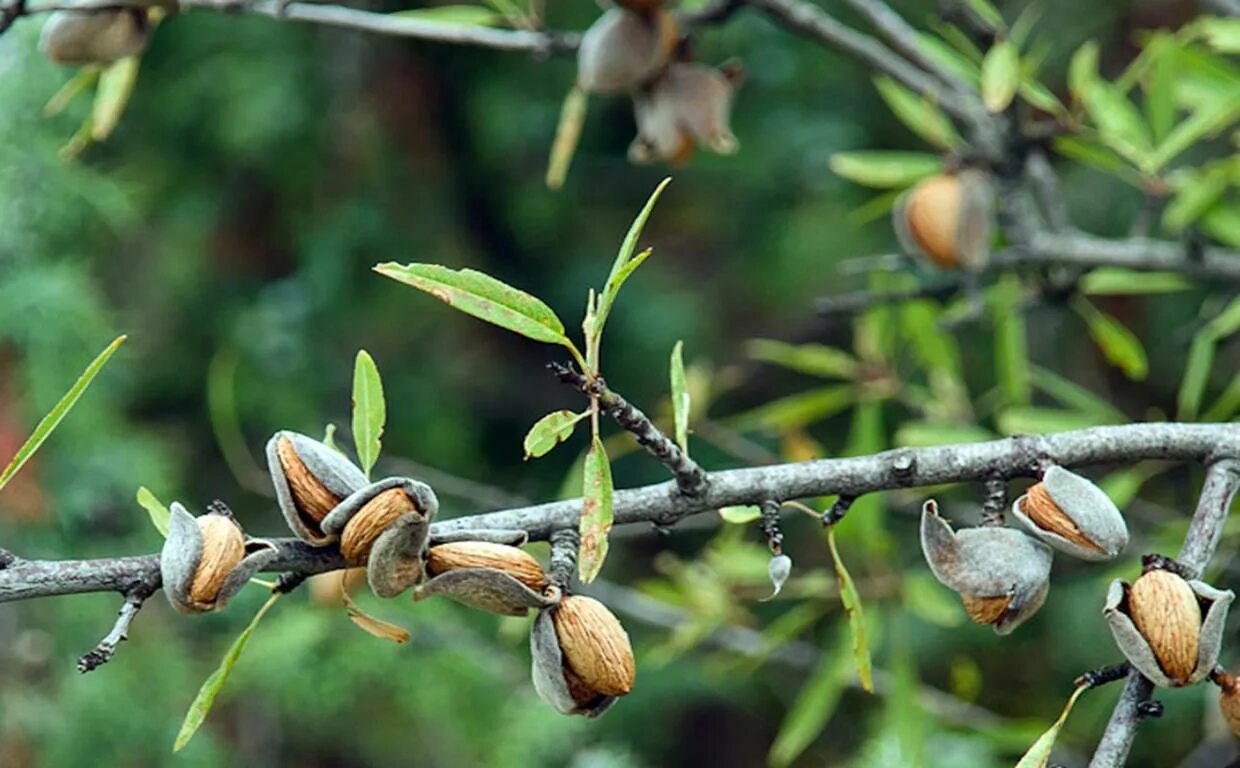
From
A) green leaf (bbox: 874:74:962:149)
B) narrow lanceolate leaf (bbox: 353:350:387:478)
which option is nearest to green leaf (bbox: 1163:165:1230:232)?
green leaf (bbox: 874:74:962:149)

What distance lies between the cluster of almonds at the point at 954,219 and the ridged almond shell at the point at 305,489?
1.39 feet

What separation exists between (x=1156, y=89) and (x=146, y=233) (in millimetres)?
1166

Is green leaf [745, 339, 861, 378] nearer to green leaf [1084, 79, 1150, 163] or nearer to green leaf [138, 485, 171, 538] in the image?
green leaf [1084, 79, 1150, 163]

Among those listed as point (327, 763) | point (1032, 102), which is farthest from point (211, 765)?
point (1032, 102)

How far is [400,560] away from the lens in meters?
0.36

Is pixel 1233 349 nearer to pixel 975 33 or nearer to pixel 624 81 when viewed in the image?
pixel 975 33

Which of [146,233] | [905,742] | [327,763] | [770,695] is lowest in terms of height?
[770,695]

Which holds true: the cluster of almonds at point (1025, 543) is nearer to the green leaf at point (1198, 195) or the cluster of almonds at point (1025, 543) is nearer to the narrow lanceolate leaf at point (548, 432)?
the narrow lanceolate leaf at point (548, 432)

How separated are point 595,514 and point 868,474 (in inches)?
3.4

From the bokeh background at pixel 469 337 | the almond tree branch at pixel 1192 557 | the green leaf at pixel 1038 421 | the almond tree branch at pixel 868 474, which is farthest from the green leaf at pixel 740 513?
the bokeh background at pixel 469 337

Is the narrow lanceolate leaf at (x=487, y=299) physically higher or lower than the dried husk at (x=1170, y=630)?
higher

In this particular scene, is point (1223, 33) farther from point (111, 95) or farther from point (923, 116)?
point (111, 95)

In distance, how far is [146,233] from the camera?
61.3 inches

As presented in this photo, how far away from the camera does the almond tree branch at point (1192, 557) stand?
35 cm
